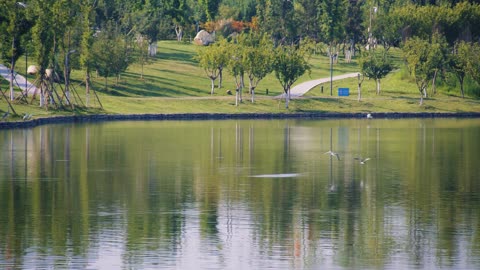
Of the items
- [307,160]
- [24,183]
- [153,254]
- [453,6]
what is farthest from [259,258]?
[453,6]

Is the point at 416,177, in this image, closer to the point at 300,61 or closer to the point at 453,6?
A: the point at 300,61

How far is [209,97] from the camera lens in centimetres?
13500

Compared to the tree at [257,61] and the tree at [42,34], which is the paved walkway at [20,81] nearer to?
the tree at [42,34]

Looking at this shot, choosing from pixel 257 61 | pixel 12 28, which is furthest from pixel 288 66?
pixel 12 28

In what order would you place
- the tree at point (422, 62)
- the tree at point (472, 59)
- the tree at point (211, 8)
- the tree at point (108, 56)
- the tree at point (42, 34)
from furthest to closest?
the tree at point (211, 8)
the tree at point (472, 59)
the tree at point (422, 62)
the tree at point (108, 56)
the tree at point (42, 34)

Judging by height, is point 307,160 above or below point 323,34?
below

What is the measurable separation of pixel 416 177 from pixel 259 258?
2765 cm

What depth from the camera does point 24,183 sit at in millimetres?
57062

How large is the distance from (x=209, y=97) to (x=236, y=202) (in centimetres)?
8572

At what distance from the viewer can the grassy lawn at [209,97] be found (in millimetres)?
126062

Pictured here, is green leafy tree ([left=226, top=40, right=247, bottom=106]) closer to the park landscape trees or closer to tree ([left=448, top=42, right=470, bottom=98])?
the park landscape trees

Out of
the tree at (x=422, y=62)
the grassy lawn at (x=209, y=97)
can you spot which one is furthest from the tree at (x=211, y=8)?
the tree at (x=422, y=62)

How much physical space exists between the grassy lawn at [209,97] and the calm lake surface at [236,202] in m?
34.2

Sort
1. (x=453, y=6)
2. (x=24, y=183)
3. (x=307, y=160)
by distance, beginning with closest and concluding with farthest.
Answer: (x=24, y=183) < (x=307, y=160) < (x=453, y=6)
